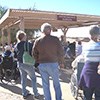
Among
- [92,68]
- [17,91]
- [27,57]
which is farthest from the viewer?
[17,91]

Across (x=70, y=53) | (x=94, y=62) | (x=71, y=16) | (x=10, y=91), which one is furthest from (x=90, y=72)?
(x=70, y=53)

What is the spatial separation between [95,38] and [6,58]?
19.4 feet

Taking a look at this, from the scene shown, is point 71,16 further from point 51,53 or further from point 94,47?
point 94,47

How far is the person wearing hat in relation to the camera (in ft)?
16.1

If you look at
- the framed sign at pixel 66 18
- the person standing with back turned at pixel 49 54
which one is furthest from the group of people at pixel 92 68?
the framed sign at pixel 66 18

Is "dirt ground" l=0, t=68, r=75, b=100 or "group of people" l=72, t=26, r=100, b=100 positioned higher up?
"group of people" l=72, t=26, r=100, b=100

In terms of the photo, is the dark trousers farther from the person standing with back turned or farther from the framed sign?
the framed sign

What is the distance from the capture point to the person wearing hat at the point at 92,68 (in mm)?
4902

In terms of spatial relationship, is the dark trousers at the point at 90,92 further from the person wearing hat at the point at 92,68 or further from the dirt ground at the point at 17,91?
the dirt ground at the point at 17,91

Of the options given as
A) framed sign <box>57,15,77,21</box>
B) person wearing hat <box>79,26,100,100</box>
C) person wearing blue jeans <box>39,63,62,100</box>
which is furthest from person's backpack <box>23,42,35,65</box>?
framed sign <box>57,15,77,21</box>

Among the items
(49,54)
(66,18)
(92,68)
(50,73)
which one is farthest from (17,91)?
(66,18)

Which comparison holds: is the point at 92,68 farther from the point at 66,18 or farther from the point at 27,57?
the point at 66,18

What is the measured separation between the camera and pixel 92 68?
491 cm

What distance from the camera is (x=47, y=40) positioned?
6.48 metres
